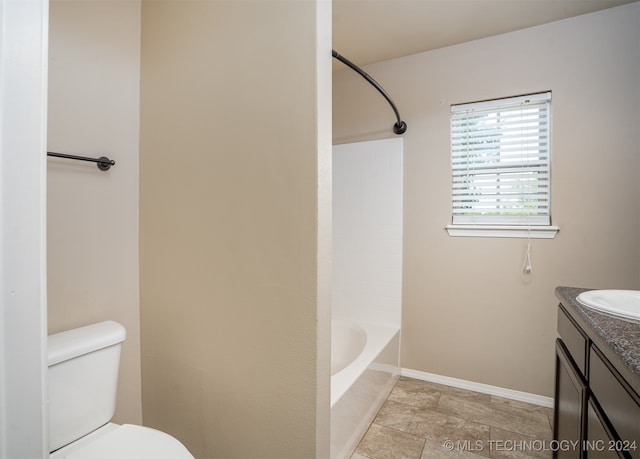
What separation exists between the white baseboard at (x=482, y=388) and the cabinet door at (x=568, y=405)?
81 centimetres

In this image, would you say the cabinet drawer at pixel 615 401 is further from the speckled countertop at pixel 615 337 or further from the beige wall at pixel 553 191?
the beige wall at pixel 553 191

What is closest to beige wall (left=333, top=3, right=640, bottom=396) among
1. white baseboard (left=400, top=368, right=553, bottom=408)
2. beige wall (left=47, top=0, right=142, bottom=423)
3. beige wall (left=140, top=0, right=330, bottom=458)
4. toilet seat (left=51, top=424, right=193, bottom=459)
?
white baseboard (left=400, top=368, right=553, bottom=408)

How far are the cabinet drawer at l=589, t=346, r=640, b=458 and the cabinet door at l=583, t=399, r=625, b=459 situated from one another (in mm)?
31

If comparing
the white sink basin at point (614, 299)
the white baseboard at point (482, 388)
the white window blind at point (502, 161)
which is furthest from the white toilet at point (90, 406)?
the white window blind at point (502, 161)

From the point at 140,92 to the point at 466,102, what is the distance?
210cm

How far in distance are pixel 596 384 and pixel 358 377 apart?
1.09m

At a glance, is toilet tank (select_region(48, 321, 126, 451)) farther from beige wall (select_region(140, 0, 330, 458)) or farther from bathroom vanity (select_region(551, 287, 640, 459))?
bathroom vanity (select_region(551, 287, 640, 459))

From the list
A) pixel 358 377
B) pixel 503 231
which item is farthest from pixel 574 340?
pixel 503 231

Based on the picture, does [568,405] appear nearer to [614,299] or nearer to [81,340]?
[614,299]

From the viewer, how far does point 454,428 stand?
6.21 ft

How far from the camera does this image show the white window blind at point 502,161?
213cm

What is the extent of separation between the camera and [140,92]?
65.0 inches

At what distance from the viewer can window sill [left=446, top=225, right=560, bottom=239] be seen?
2.07m

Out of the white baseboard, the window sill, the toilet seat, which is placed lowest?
the white baseboard
